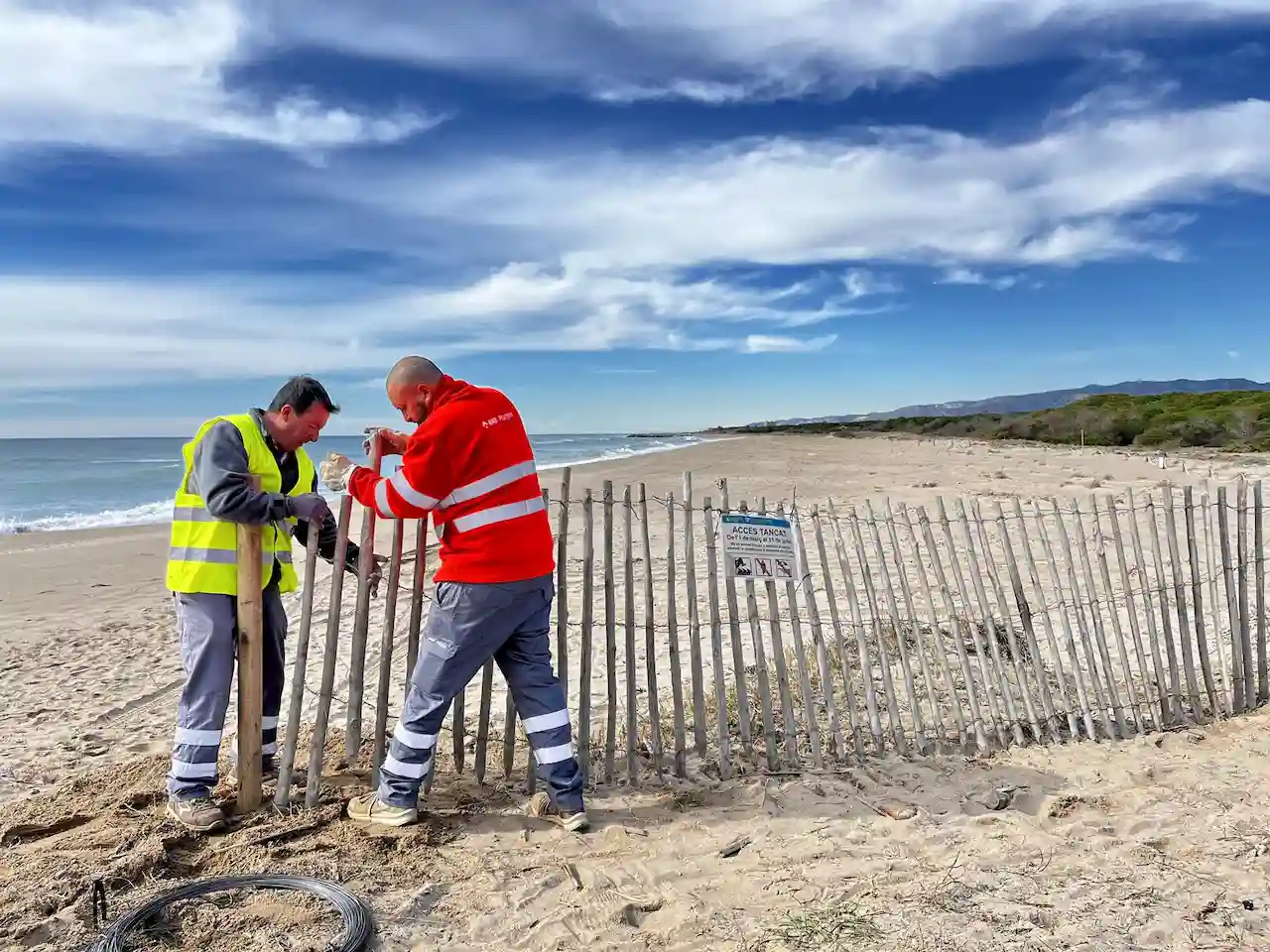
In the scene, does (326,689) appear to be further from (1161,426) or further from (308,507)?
(1161,426)

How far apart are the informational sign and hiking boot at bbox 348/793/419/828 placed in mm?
1737

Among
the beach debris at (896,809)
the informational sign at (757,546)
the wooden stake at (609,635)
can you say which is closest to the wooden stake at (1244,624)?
the beach debris at (896,809)

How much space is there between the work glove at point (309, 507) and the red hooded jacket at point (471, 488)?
0.68ft

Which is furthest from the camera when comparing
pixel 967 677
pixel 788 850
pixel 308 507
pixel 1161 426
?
pixel 1161 426

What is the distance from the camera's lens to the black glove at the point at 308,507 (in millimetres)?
3623

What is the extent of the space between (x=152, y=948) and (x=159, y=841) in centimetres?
69

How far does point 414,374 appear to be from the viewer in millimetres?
3533

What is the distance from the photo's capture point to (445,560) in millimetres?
3523

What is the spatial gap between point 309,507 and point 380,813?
127 cm

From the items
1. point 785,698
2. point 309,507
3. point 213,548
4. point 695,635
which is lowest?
point 785,698

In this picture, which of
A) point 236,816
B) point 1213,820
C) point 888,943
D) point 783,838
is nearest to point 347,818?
point 236,816

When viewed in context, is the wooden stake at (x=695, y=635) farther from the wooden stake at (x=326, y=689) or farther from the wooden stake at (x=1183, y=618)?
the wooden stake at (x=1183, y=618)

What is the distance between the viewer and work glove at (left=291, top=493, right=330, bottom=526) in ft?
11.9

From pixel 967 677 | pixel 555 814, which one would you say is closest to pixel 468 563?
pixel 555 814
